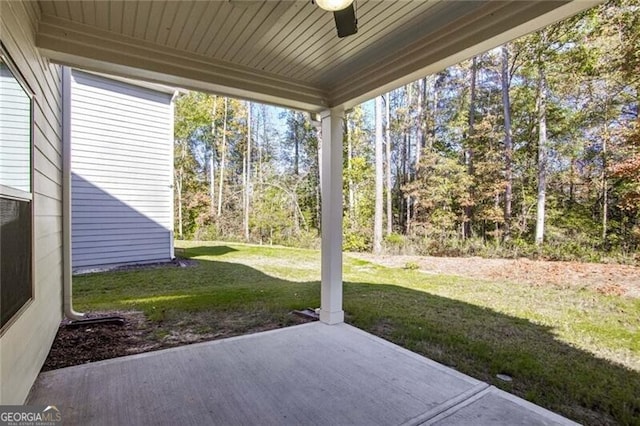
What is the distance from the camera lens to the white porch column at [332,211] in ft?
11.7

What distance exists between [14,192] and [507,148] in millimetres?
9870

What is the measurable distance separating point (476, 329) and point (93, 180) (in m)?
6.69

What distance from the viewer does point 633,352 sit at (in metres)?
3.08

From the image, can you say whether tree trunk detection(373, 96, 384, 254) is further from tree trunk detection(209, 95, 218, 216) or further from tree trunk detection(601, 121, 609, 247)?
tree trunk detection(209, 95, 218, 216)

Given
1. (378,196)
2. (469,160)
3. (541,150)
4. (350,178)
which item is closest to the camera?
(541,150)

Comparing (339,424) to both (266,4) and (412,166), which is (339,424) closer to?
(266,4)

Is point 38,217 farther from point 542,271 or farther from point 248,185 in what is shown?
point 248,185

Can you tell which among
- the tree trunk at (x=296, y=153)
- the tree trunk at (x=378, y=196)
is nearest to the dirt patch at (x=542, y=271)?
the tree trunk at (x=378, y=196)

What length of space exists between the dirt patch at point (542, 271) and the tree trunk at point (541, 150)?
1.37 meters

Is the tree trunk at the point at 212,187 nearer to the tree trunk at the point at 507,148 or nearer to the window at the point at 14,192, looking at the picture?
the tree trunk at the point at 507,148

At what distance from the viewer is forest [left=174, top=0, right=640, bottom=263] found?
6.91 metres

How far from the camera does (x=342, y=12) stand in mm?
1585

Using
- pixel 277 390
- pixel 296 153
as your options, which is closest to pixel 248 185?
pixel 296 153

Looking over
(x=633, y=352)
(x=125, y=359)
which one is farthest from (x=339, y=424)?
(x=633, y=352)
